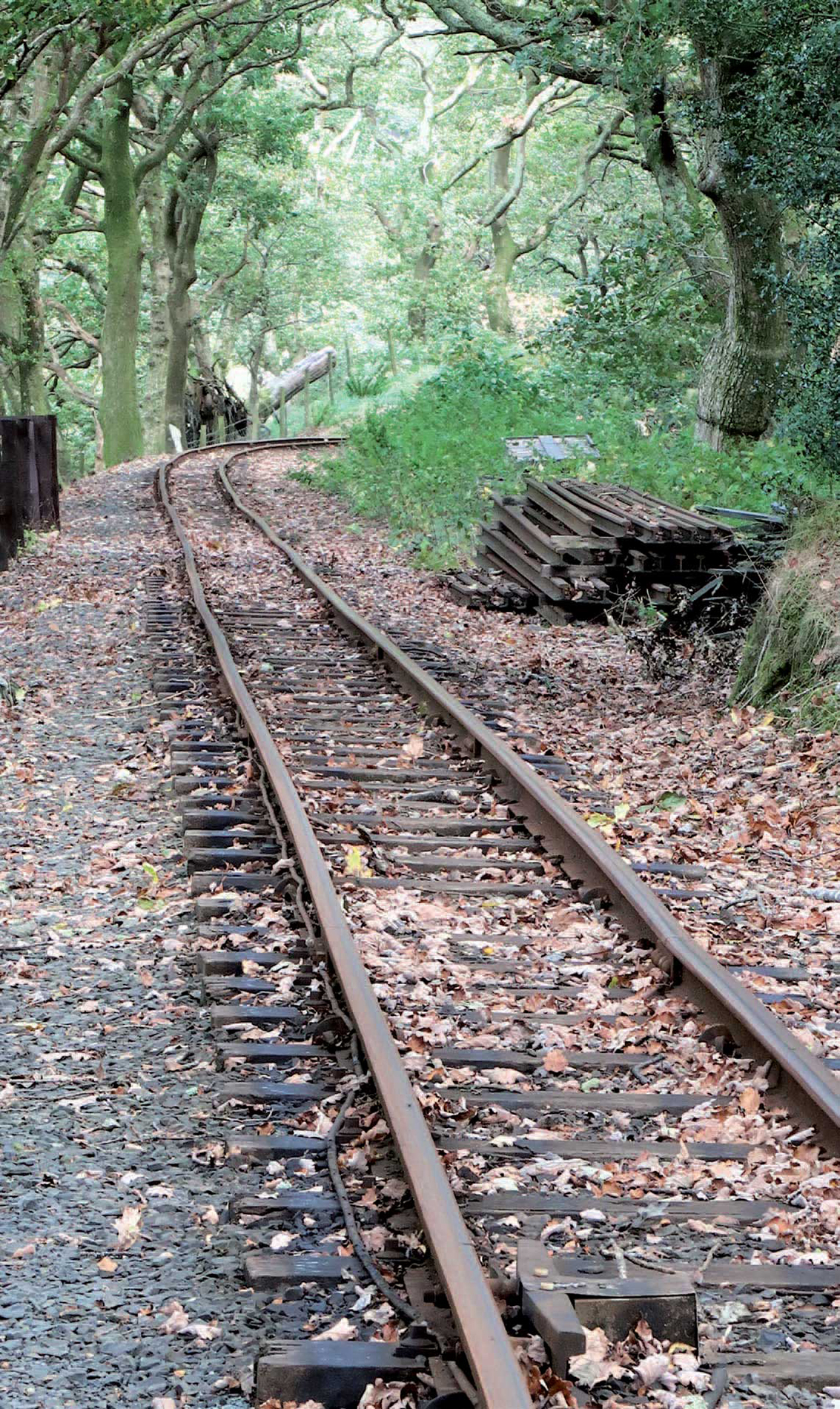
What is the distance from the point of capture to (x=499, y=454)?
18.7 metres

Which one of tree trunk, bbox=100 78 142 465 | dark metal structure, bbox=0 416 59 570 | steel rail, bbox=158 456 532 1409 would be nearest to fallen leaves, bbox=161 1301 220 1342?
steel rail, bbox=158 456 532 1409

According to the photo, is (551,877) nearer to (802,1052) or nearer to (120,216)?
(802,1052)

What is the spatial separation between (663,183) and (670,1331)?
1981 centimetres

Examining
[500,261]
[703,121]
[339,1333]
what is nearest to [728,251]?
[703,121]

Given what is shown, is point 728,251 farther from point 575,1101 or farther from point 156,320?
point 156,320

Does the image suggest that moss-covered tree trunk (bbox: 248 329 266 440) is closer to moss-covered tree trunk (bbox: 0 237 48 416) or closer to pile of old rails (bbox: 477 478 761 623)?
moss-covered tree trunk (bbox: 0 237 48 416)

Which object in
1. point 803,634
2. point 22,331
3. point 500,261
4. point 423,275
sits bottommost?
point 803,634

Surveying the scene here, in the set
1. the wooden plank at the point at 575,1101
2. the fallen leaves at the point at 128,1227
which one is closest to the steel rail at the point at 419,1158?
the wooden plank at the point at 575,1101

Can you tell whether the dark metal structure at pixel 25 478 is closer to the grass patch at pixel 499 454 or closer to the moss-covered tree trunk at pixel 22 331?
the grass patch at pixel 499 454

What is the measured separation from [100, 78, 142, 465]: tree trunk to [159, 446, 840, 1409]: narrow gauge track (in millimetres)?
24403

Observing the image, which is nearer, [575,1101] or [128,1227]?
[128,1227]

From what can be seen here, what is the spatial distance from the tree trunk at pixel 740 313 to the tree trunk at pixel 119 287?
51.9ft

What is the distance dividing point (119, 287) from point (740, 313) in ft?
55.7

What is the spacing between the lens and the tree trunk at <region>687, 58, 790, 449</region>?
16.0m
